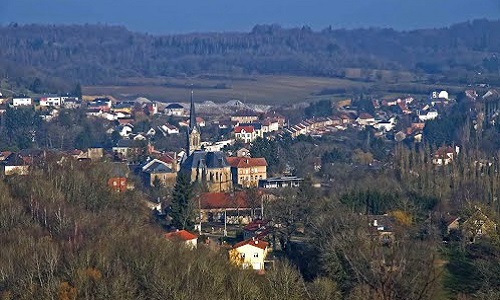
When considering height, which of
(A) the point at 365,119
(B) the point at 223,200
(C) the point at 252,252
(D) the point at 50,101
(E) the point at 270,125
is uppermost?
(C) the point at 252,252

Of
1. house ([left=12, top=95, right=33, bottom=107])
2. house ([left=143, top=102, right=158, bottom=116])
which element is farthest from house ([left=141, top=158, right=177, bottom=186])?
house ([left=143, top=102, right=158, bottom=116])

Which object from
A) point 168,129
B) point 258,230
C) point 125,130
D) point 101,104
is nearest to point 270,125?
point 168,129

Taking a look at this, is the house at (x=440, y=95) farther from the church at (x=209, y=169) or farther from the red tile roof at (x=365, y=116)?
the church at (x=209, y=169)

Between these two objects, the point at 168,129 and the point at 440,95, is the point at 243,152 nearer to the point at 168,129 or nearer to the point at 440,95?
the point at 168,129

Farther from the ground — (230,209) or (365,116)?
(230,209)

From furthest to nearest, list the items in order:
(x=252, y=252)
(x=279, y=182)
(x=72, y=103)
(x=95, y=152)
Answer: (x=72, y=103) → (x=95, y=152) → (x=279, y=182) → (x=252, y=252)

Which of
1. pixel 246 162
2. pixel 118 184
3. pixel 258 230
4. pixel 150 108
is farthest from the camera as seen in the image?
pixel 150 108

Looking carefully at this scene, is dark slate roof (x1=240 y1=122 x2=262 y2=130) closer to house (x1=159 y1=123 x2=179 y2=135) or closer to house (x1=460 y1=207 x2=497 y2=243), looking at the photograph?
house (x1=159 y1=123 x2=179 y2=135)
